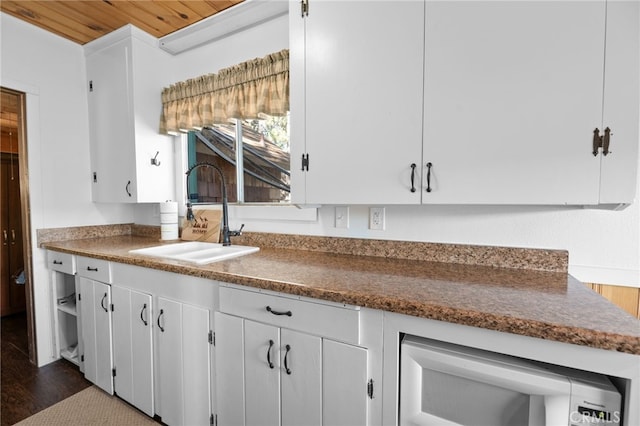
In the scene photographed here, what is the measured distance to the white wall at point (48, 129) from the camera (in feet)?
6.66

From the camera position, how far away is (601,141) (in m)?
0.92

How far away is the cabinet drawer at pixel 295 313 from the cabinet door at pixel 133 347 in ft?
2.12

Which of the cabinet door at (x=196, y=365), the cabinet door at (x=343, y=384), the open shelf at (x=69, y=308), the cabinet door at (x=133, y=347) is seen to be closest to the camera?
the cabinet door at (x=343, y=384)

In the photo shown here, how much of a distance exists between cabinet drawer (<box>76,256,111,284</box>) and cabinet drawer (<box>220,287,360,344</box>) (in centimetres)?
98

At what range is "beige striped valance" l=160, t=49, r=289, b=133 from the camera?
68.2 inches

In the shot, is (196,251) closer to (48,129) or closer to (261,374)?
(261,374)

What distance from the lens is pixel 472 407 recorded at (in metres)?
0.86

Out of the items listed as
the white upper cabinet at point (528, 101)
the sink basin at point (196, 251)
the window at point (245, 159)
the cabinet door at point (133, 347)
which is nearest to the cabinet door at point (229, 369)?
the sink basin at point (196, 251)

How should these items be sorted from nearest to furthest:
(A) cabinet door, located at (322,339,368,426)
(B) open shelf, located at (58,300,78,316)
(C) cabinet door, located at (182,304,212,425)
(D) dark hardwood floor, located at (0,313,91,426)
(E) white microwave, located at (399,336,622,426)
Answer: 1. (E) white microwave, located at (399,336,622,426)
2. (A) cabinet door, located at (322,339,368,426)
3. (C) cabinet door, located at (182,304,212,425)
4. (D) dark hardwood floor, located at (0,313,91,426)
5. (B) open shelf, located at (58,300,78,316)

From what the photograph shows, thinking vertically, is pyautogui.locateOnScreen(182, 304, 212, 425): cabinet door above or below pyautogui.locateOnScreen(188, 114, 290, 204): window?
below

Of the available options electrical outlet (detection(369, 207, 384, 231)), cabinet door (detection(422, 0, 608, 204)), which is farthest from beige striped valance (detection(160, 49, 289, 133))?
cabinet door (detection(422, 0, 608, 204))

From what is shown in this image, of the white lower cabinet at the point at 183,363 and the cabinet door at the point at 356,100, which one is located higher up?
the cabinet door at the point at 356,100

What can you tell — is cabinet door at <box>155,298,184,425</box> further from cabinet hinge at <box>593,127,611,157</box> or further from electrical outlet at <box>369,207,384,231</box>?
cabinet hinge at <box>593,127,611,157</box>

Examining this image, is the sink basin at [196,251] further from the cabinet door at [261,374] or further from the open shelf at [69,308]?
the open shelf at [69,308]
